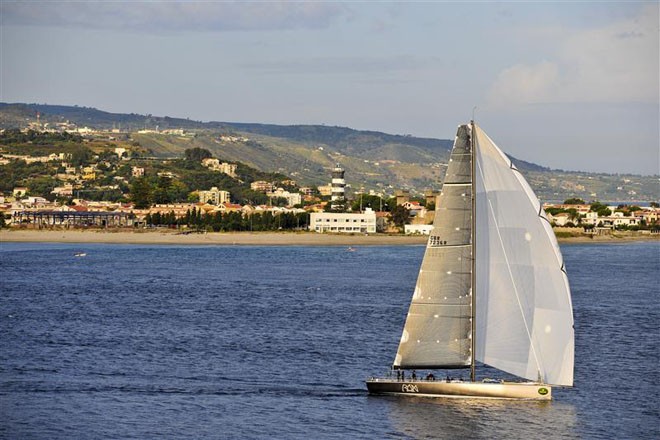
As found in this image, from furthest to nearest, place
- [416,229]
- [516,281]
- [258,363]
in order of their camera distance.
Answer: [416,229], [258,363], [516,281]

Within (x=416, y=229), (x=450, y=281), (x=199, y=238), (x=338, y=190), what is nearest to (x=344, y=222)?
(x=416, y=229)

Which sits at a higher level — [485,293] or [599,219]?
[599,219]

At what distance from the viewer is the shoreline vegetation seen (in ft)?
443

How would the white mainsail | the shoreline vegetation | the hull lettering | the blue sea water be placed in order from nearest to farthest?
the blue sea water < the white mainsail < the hull lettering < the shoreline vegetation

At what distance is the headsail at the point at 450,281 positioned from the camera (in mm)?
29906

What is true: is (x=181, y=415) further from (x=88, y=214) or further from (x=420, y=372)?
(x=88, y=214)

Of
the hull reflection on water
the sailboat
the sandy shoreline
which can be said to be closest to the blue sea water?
the hull reflection on water

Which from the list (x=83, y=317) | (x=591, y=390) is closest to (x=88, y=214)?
(x=83, y=317)

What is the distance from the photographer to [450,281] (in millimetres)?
29953

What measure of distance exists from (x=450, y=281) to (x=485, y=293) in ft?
3.15

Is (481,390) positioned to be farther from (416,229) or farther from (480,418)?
(416,229)

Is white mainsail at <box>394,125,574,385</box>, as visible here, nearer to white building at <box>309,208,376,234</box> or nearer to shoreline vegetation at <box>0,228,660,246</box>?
shoreline vegetation at <box>0,228,660,246</box>

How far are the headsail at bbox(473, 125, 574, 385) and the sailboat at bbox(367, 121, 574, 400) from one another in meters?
0.02

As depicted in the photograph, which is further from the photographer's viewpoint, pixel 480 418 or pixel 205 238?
pixel 205 238
